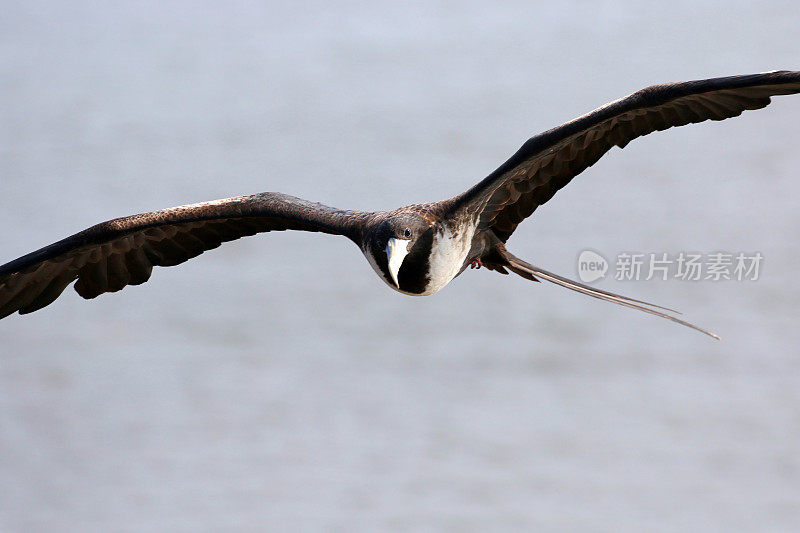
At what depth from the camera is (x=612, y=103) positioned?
20.3 ft

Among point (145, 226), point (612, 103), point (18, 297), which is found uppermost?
point (612, 103)

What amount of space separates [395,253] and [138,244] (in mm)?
2425

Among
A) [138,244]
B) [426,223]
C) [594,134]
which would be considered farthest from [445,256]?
[138,244]

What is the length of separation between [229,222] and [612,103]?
2.81 meters

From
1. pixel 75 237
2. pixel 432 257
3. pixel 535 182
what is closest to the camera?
pixel 432 257

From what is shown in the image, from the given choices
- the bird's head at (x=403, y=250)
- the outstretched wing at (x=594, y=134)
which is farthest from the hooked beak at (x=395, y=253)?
the outstretched wing at (x=594, y=134)

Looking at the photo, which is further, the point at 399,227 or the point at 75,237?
the point at 75,237

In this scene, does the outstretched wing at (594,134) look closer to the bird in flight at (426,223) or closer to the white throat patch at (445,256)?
the bird in flight at (426,223)

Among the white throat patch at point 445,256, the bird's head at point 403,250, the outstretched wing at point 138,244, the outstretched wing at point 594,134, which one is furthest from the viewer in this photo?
the outstretched wing at point 138,244

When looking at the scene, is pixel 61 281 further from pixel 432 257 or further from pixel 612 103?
pixel 612 103

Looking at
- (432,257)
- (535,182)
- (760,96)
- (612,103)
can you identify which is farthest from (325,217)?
(760,96)

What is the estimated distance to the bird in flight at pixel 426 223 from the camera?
20.5 ft

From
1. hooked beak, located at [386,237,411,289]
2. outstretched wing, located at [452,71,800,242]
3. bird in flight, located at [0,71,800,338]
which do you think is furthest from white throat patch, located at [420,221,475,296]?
hooked beak, located at [386,237,411,289]

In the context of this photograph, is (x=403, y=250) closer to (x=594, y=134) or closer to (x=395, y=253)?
(x=395, y=253)
